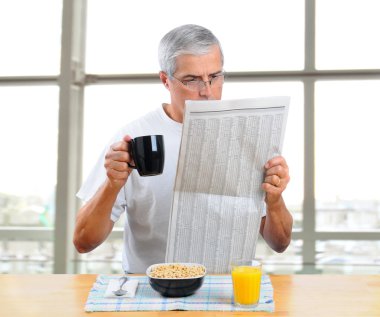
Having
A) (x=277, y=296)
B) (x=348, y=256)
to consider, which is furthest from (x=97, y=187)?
(x=348, y=256)

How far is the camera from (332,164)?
3285mm

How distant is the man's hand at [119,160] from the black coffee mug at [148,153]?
0.03 m

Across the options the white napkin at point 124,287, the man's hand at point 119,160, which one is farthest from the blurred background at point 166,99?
the white napkin at point 124,287

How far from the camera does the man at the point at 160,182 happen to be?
137 cm

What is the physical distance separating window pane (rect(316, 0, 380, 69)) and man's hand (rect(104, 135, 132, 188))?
2215 millimetres

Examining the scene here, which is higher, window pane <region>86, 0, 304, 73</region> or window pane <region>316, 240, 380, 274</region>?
window pane <region>86, 0, 304, 73</region>

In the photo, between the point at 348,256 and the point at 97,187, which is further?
the point at 348,256

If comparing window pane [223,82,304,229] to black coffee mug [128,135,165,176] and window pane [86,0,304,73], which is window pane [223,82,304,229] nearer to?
window pane [86,0,304,73]

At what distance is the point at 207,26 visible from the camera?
11.0ft

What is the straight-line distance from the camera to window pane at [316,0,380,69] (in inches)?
129

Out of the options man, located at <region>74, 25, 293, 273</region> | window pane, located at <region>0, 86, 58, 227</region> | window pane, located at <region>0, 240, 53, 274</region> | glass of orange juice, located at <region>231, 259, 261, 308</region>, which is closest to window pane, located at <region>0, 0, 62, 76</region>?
window pane, located at <region>0, 86, 58, 227</region>

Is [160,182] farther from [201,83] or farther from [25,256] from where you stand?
[25,256]

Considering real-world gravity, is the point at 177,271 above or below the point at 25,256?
above

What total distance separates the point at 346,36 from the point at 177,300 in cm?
259
